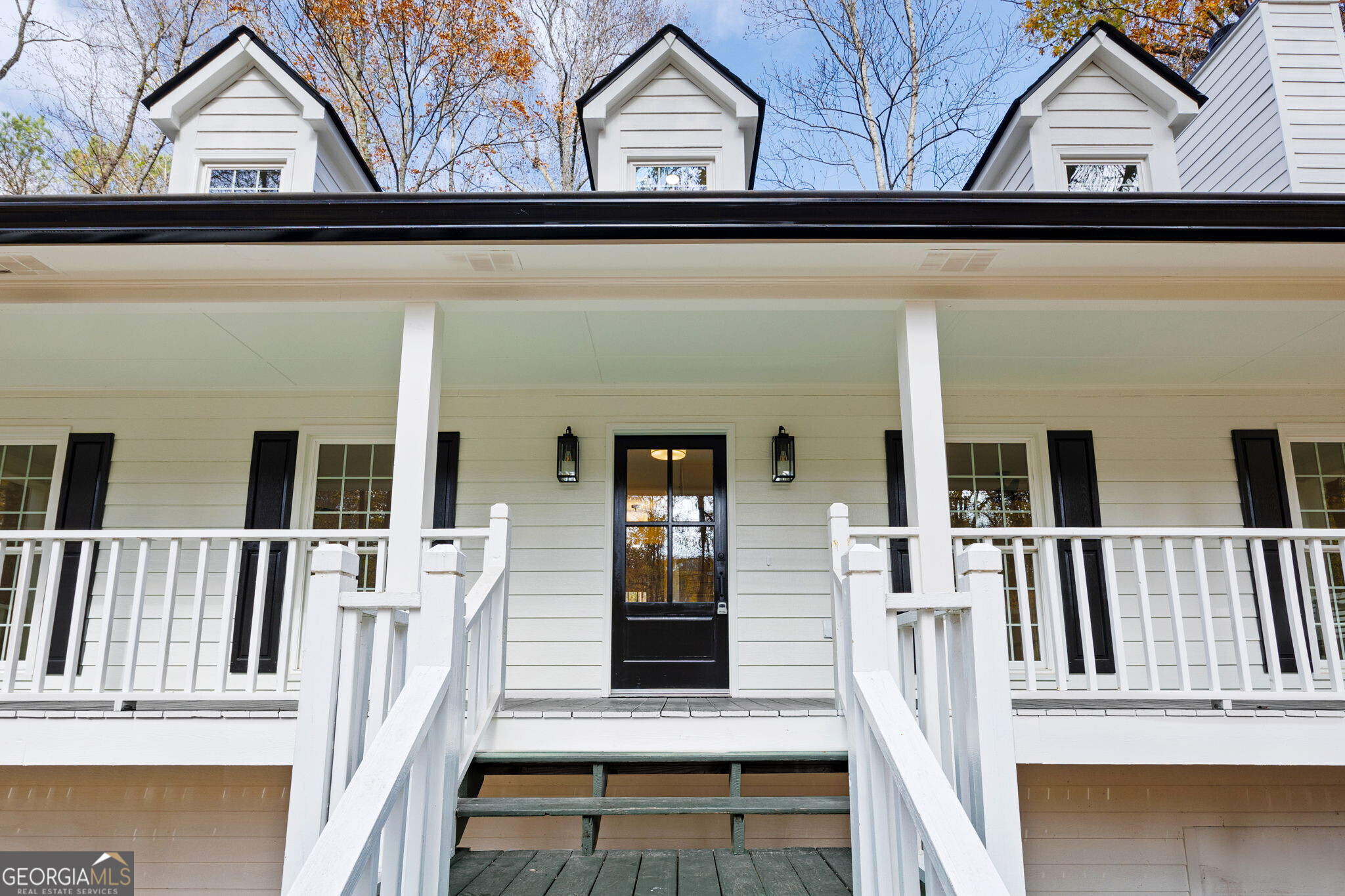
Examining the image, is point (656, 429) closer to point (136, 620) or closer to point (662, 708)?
point (662, 708)

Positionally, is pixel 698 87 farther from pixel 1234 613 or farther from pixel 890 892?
pixel 890 892

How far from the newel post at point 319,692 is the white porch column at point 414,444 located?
1.41 metres

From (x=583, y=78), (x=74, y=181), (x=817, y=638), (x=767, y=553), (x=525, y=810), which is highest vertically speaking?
(x=583, y=78)

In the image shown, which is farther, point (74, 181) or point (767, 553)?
point (74, 181)

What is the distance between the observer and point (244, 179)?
18.1 feet

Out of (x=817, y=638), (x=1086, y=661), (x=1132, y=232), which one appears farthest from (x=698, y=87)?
(x=1086, y=661)

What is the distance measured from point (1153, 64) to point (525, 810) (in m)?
5.91

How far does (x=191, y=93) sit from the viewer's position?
5.35 metres

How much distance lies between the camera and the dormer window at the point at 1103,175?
5.54m

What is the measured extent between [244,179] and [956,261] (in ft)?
15.2

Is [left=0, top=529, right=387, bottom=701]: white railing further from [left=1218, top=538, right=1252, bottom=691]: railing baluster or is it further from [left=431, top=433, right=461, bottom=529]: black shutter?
[left=1218, top=538, right=1252, bottom=691]: railing baluster

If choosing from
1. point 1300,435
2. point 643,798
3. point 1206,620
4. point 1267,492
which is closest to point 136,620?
point 643,798

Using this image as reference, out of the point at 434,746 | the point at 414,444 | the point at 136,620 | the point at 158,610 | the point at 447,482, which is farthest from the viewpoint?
the point at 447,482

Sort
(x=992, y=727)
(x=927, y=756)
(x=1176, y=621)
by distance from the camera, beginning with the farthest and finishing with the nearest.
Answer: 1. (x=1176, y=621)
2. (x=992, y=727)
3. (x=927, y=756)
